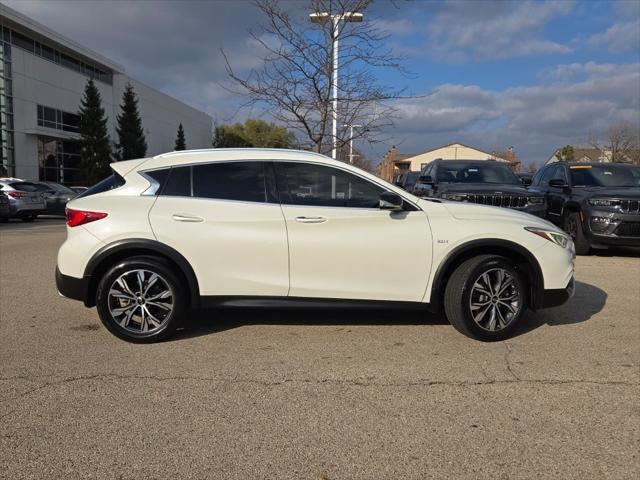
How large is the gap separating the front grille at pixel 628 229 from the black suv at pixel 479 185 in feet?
4.48

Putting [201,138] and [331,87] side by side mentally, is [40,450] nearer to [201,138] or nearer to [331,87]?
[331,87]

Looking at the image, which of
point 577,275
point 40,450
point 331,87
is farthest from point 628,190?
point 40,450

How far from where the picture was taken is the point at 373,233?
4.73m

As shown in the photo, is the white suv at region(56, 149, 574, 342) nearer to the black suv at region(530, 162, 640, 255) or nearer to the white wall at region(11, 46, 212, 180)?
the black suv at region(530, 162, 640, 255)

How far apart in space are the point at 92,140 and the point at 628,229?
1780 inches

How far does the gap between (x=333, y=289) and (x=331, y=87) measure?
23.3 ft

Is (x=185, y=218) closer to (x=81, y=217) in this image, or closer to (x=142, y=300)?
(x=142, y=300)

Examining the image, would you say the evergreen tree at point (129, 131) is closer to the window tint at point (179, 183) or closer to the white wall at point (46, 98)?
the white wall at point (46, 98)

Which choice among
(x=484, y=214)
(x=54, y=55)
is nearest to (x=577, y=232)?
(x=484, y=214)

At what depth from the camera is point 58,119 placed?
151 ft

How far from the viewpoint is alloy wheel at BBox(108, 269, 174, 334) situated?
470 centimetres

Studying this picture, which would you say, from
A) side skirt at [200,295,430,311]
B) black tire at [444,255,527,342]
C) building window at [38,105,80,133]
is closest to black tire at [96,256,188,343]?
side skirt at [200,295,430,311]

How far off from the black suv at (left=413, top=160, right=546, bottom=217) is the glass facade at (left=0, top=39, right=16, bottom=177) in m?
36.2

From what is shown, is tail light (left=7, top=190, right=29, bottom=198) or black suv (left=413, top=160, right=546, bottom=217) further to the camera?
tail light (left=7, top=190, right=29, bottom=198)
